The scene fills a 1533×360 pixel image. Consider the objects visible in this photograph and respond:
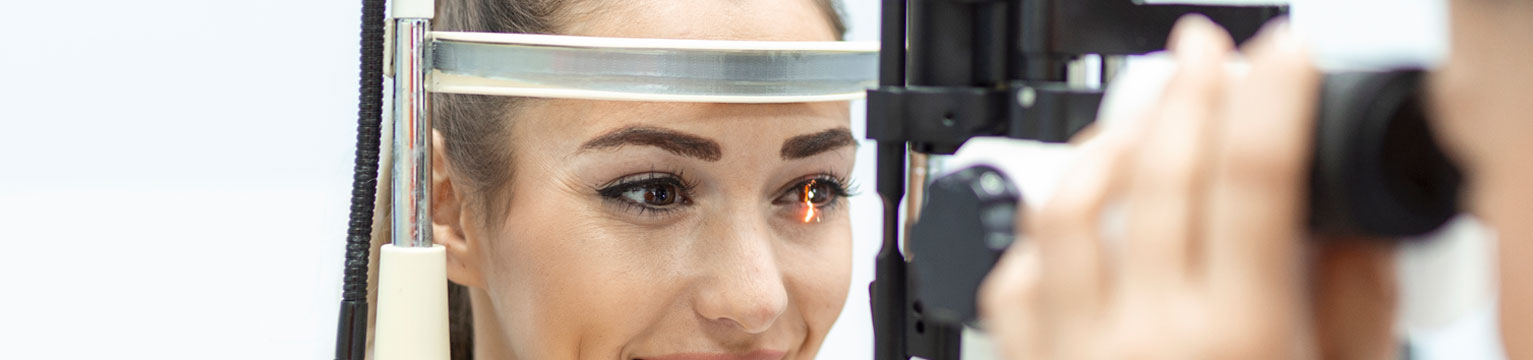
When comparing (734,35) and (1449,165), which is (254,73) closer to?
(734,35)

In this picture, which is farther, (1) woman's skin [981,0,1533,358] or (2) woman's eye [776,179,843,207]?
(2) woman's eye [776,179,843,207]

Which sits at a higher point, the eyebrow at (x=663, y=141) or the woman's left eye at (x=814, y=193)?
the eyebrow at (x=663, y=141)

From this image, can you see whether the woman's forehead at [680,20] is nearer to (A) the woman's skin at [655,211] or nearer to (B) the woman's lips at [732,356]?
(A) the woman's skin at [655,211]

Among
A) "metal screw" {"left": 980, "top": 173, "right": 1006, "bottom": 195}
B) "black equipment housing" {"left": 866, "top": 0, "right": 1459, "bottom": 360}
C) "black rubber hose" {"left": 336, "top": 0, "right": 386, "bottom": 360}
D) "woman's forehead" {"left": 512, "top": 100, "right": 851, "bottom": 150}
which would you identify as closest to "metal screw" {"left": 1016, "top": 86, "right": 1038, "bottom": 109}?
"black equipment housing" {"left": 866, "top": 0, "right": 1459, "bottom": 360}

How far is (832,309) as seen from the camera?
150 centimetres

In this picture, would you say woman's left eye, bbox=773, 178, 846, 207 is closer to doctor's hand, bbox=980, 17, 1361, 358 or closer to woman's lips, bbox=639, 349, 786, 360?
woman's lips, bbox=639, 349, 786, 360

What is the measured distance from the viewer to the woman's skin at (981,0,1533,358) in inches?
19.9

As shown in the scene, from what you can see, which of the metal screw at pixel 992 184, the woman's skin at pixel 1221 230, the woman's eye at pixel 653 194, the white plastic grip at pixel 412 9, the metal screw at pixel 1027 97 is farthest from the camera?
the woman's eye at pixel 653 194

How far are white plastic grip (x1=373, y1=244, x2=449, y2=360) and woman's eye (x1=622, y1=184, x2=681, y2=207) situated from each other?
0.18 meters

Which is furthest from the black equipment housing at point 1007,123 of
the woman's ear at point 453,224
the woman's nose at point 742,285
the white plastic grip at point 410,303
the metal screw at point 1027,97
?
the woman's ear at point 453,224

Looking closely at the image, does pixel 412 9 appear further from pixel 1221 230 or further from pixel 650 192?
pixel 1221 230

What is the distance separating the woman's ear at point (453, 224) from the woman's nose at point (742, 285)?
9.7 inches

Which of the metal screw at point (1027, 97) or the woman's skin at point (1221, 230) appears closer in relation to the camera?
the woman's skin at point (1221, 230)

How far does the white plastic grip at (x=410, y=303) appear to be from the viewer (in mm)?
1302
